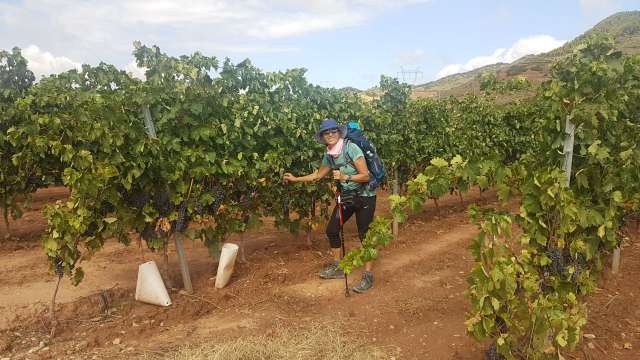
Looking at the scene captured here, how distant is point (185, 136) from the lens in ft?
16.9

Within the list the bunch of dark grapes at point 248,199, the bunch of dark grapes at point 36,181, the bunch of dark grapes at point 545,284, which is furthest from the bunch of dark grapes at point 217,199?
the bunch of dark grapes at point 36,181

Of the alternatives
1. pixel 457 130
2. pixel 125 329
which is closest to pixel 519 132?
pixel 457 130

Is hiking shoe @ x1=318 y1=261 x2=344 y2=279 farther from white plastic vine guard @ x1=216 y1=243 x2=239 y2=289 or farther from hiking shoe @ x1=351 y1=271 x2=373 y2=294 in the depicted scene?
white plastic vine guard @ x1=216 y1=243 x2=239 y2=289

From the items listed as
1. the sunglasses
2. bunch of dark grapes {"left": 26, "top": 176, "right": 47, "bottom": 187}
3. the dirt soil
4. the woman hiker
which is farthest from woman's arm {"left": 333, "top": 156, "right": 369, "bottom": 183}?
bunch of dark grapes {"left": 26, "top": 176, "right": 47, "bottom": 187}

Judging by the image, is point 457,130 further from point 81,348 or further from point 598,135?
point 81,348

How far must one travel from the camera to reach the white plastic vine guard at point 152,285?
520cm

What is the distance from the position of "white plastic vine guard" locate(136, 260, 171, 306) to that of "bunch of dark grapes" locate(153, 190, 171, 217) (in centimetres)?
56

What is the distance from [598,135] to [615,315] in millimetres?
2086

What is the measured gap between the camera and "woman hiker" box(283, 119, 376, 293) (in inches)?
200

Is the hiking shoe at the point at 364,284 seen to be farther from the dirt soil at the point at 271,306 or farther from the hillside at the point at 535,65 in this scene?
the hillside at the point at 535,65

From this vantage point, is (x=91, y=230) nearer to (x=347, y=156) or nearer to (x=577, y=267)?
(x=347, y=156)

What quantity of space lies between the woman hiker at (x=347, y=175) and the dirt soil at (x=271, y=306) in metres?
0.61

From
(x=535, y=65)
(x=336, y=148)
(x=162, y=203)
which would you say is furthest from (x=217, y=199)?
(x=535, y=65)

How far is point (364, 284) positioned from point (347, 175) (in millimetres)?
1311
